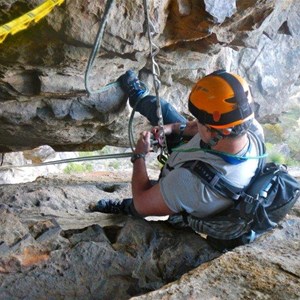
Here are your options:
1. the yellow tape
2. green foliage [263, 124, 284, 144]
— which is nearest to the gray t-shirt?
the yellow tape

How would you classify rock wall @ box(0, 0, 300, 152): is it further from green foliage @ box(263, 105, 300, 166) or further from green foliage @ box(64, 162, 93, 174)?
green foliage @ box(263, 105, 300, 166)

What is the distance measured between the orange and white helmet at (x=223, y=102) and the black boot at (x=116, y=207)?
1.49 meters

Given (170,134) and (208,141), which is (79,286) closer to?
(208,141)

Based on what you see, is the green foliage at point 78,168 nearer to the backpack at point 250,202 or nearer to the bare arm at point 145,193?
the bare arm at point 145,193

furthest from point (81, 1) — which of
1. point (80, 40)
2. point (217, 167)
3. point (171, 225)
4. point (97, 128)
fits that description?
point (97, 128)

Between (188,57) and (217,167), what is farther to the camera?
(188,57)

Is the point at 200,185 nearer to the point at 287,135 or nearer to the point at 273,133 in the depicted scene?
the point at 273,133

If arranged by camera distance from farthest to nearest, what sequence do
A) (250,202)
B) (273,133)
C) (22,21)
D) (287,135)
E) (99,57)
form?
(287,135) < (273,133) < (99,57) < (250,202) < (22,21)

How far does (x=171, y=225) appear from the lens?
377 centimetres

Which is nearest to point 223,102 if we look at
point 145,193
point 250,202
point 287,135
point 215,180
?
point 215,180

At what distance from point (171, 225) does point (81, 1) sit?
215cm

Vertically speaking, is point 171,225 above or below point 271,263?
below

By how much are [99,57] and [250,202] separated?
8.07 feet

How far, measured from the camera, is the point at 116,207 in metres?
4.54
